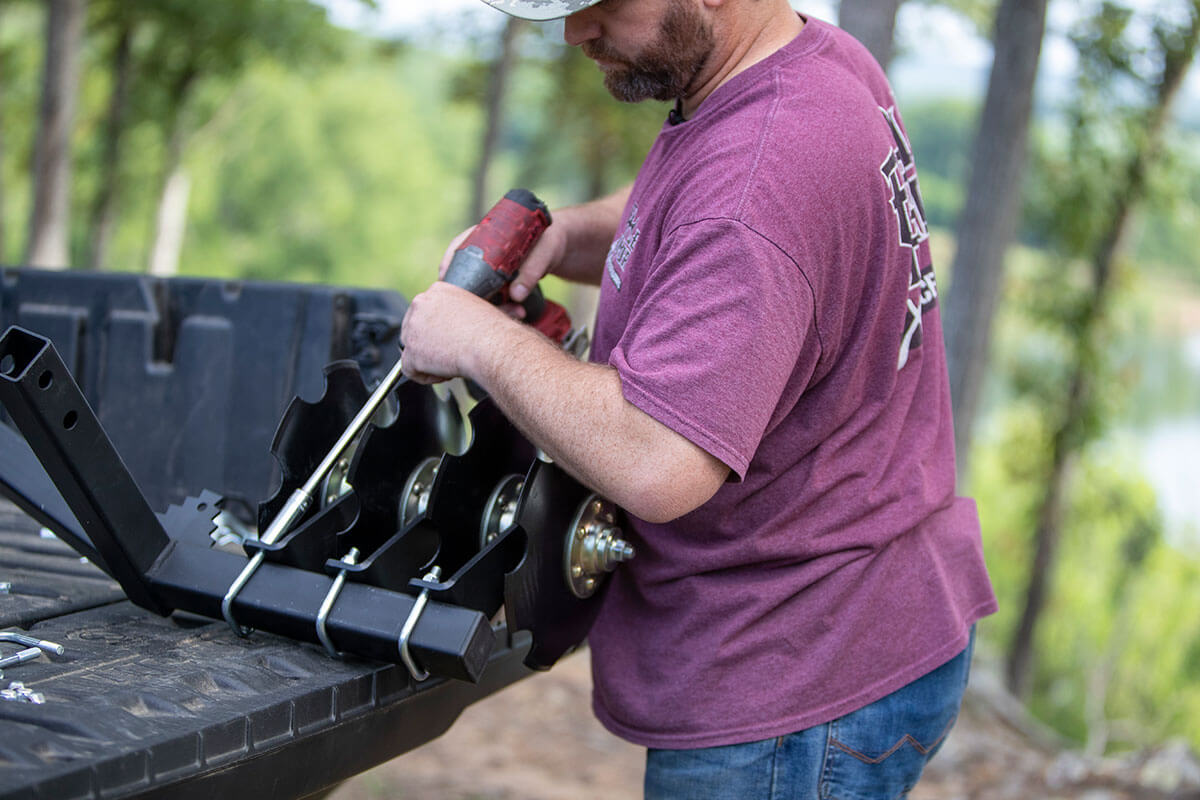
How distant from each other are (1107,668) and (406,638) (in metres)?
16.6

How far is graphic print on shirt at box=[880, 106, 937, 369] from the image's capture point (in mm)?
2004

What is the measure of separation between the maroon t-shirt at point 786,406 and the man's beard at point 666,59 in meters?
0.09

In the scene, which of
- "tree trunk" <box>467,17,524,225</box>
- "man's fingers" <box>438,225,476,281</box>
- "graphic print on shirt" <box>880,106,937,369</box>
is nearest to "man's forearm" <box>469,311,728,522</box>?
"man's fingers" <box>438,225,476,281</box>

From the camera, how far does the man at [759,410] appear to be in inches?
67.9

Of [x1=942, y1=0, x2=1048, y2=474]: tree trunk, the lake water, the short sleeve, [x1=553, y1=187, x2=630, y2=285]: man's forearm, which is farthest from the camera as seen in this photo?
the lake water

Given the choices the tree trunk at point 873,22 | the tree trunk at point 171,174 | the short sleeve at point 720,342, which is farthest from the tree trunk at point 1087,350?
the tree trunk at point 171,174

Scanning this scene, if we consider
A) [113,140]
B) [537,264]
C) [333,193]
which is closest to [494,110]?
[113,140]

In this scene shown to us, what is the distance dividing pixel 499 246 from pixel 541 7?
0.50m

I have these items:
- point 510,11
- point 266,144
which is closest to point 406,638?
point 510,11

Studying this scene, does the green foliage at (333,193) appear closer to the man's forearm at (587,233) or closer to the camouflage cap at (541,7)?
the man's forearm at (587,233)

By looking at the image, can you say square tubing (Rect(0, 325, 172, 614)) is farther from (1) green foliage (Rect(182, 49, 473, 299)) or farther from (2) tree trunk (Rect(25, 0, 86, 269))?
(1) green foliage (Rect(182, 49, 473, 299))

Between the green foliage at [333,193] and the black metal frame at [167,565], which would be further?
the green foliage at [333,193]

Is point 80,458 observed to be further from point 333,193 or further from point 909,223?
point 333,193

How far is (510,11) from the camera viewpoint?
6.57ft
